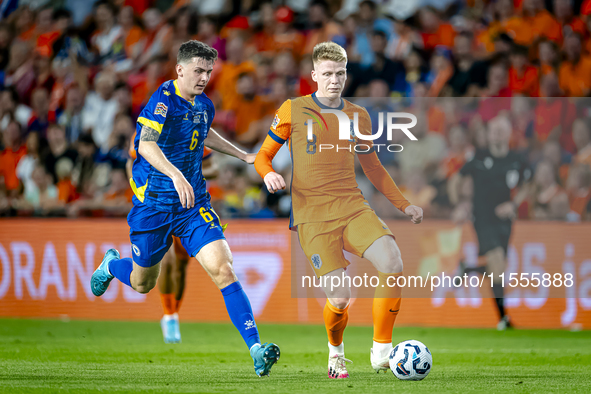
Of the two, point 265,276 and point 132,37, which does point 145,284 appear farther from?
point 132,37

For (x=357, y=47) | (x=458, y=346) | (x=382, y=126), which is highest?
Result: (x=357, y=47)

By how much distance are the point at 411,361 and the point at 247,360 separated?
192cm

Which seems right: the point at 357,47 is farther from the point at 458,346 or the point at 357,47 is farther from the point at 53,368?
the point at 53,368

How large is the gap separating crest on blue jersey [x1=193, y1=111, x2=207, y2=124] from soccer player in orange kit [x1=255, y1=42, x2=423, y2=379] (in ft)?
1.61

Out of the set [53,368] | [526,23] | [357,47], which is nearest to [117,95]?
[357,47]

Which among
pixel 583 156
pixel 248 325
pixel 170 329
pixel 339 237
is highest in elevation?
pixel 583 156

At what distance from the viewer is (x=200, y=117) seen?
18.3 ft

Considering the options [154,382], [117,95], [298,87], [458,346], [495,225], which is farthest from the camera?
[117,95]

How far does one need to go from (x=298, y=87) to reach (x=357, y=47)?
122 centimetres

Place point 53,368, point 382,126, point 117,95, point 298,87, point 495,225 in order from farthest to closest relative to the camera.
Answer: point 117,95
point 298,87
point 382,126
point 495,225
point 53,368

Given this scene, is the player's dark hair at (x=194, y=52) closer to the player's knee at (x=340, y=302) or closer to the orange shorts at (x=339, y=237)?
the orange shorts at (x=339, y=237)

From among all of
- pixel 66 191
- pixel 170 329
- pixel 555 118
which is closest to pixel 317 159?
pixel 170 329

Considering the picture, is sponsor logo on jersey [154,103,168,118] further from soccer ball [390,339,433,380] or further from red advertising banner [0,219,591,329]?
red advertising banner [0,219,591,329]

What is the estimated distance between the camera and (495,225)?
9562mm
